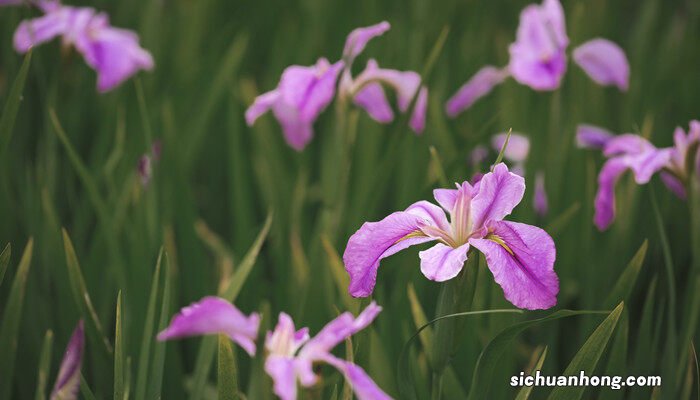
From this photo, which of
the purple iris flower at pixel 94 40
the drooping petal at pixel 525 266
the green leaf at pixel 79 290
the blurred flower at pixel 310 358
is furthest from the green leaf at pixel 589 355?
the purple iris flower at pixel 94 40

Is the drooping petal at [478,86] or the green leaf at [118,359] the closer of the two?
the green leaf at [118,359]

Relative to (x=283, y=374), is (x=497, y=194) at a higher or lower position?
higher

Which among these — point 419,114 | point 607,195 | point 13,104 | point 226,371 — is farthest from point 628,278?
point 13,104

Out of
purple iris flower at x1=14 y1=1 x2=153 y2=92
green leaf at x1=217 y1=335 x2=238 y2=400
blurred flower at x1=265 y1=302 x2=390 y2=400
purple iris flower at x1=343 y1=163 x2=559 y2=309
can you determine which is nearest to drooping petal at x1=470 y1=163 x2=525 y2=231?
purple iris flower at x1=343 y1=163 x2=559 y2=309

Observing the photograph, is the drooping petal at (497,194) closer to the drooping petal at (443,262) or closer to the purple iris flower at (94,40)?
the drooping petal at (443,262)

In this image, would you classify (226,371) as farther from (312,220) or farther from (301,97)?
(312,220)

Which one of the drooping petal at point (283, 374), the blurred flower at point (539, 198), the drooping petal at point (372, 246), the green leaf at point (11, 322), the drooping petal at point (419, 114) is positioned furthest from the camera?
the blurred flower at point (539, 198)
